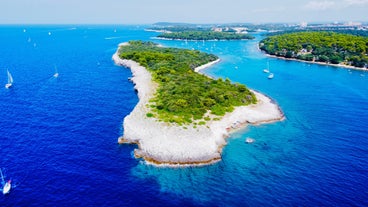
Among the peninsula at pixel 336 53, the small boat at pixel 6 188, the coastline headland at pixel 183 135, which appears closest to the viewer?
the small boat at pixel 6 188

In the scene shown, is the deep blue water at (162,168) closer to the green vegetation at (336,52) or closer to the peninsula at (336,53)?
the peninsula at (336,53)

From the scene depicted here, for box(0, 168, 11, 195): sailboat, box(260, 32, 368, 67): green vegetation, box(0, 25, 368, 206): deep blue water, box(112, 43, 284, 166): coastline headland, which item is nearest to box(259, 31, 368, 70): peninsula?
box(260, 32, 368, 67): green vegetation

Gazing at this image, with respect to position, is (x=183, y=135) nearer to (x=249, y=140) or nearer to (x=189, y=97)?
Answer: (x=249, y=140)

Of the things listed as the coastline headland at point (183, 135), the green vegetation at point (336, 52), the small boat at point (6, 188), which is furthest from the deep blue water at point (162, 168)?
the green vegetation at point (336, 52)

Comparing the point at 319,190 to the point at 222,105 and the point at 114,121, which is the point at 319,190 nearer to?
the point at 222,105

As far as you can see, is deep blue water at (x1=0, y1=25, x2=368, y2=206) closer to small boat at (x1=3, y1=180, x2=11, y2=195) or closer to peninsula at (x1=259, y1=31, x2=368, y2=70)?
small boat at (x1=3, y1=180, x2=11, y2=195)
